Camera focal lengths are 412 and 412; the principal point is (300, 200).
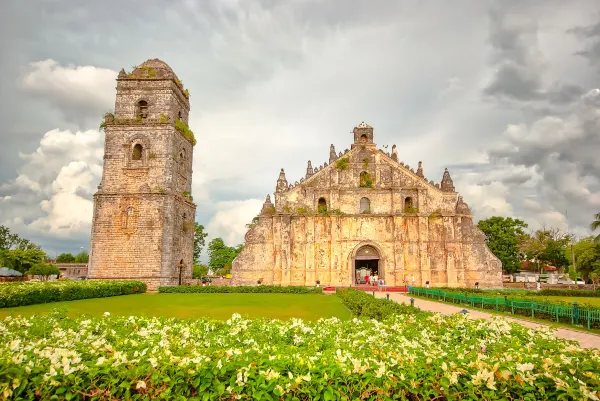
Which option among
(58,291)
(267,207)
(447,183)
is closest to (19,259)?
(58,291)

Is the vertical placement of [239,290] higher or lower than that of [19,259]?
lower

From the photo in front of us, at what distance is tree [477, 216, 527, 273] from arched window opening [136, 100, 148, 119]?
4634cm

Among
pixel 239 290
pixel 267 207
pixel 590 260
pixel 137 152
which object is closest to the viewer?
pixel 239 290

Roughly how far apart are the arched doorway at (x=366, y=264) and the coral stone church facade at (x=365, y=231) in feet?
0.30

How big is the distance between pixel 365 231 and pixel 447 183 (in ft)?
30.5

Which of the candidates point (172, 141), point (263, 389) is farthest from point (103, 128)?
point (263, 389)

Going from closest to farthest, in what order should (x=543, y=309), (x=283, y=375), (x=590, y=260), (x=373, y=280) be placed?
(x=283, y=375)
(x=543, y=309)
(x=373, y=280)
(x=590, y=260)

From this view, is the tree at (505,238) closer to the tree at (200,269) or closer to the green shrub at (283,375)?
the tree at (200,269)

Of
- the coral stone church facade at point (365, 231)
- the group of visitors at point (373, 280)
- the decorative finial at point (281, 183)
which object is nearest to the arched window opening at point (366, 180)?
the coral stone church facade at point (365, 231)

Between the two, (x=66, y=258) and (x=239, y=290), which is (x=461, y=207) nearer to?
(x=239, y=290)

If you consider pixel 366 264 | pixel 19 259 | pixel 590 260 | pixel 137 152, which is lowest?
pixel 366 264

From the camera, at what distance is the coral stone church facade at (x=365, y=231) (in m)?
36.6

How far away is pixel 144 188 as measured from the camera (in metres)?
33.7

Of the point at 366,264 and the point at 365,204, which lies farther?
the point at 366,264
